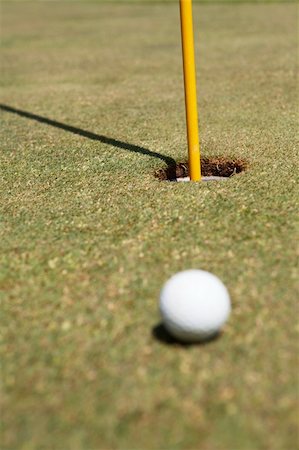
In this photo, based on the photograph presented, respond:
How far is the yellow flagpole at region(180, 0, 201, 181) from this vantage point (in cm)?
508

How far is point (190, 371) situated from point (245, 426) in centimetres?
46

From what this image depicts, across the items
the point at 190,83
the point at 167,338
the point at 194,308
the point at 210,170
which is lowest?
the point at 210,170

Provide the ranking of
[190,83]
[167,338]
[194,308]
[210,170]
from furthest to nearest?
[210,170] → [190,83] → [167,338] → [194,308]

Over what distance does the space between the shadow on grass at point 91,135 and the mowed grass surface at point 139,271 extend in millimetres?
47

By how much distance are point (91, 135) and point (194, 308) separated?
15.6 ft

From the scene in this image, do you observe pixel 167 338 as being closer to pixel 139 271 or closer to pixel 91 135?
pixel 139 271

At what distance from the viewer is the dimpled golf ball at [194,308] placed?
A: 126 inches

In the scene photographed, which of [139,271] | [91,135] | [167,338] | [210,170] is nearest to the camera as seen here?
[167,338]

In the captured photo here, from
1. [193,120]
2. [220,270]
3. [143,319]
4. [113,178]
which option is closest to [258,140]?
[193,120]

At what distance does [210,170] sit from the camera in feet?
20.3

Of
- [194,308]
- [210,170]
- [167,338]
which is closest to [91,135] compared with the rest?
[210,170]

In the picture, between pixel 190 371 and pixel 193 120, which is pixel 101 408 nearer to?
pixel 190 371

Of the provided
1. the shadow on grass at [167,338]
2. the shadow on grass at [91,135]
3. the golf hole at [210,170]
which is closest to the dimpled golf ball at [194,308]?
the shadow on grass at [167,338]

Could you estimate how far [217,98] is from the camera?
9242 mm
